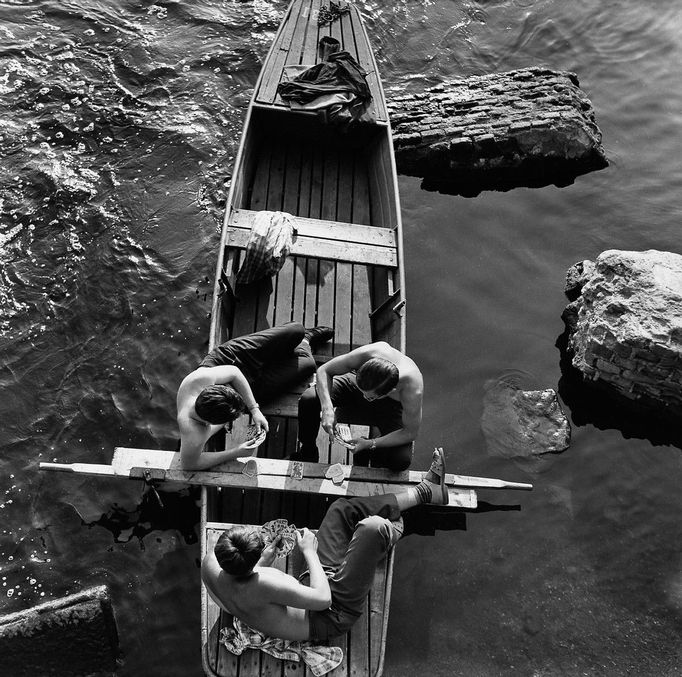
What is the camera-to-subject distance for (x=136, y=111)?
37.6ft

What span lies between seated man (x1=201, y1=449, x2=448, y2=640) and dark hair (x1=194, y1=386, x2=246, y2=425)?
935 millimetres

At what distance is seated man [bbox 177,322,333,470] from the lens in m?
5.58

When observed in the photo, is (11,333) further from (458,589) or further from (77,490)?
(458,589)

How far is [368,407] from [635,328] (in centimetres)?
395

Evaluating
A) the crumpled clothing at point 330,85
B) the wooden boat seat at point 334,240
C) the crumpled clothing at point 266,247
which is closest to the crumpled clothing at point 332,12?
the crumpled clothing at point 330,85

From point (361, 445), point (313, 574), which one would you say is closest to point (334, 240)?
point (361, 445)

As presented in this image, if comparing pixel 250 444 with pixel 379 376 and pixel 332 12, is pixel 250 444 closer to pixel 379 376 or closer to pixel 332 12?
pixel 379 376

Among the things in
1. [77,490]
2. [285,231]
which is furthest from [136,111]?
[77,490]

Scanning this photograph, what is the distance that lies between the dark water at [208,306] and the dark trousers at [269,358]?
5.96ft

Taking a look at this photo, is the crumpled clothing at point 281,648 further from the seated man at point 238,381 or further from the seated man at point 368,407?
the seated man at point 368,407

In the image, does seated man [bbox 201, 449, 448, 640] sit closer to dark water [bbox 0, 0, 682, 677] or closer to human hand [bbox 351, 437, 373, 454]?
human hand [bbox 351, 437, 373, 454]

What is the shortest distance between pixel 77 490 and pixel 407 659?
423 cm

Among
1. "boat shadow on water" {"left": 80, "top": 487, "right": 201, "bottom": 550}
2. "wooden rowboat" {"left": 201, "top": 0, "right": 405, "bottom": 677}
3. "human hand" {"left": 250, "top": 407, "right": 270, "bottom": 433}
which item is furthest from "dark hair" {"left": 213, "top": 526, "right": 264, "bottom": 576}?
"boat shadow on water" {"left": 80, "top": 487, "right": 201, "bottom": 550}

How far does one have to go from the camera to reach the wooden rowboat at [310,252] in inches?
234
